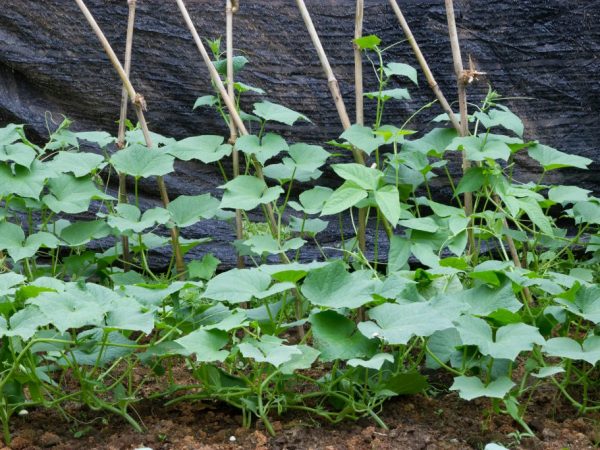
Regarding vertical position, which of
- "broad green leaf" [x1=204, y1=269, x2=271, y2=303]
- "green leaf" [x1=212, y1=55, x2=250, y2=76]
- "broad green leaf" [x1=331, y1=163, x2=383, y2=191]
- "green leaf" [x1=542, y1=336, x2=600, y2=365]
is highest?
"green leaf" [x1=212, y1=55, x2=250, y2=76]

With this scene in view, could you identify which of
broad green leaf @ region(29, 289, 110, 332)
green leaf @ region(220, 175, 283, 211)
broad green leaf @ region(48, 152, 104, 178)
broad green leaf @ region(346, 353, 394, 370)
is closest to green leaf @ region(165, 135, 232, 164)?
green leaf @ region(220, 175, 283, 211)

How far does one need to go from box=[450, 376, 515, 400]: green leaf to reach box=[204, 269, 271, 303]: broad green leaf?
0.51 meters

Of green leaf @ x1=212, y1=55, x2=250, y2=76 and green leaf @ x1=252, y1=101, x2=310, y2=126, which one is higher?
green leaf @ x1=212, y1=55, x2=250, y2=76

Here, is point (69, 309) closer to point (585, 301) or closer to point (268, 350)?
point (268, 350)

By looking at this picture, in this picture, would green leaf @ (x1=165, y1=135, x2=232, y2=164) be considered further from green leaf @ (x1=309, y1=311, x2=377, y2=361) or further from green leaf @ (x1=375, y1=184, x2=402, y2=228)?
green leaf @ (x1=309, y1=311, x2=377, y2=361)

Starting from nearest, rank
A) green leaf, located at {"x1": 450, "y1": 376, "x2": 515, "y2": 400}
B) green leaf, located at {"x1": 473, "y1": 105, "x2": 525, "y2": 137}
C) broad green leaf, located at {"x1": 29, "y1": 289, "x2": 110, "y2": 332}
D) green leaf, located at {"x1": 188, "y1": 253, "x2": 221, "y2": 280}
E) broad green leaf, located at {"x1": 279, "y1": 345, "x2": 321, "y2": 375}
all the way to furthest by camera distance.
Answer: broad green leaf, located at {"x1": 29, "y1": 289, "x2": 110, "y2": 332}
green leaf, located at {"x1": 450, "y1": 376, "x2": 515, "y2": 400}
broad green leaf, located at {"x1": 279, "y1": 345, "x2": 321, "y2": 375}
green leaf, located at {"x1": 473, "y1": 105, "x2": 525, "y2": 137}
green leaf, located at {"x1": 188, "y1": 253, "x2": 221, "y2": 280}

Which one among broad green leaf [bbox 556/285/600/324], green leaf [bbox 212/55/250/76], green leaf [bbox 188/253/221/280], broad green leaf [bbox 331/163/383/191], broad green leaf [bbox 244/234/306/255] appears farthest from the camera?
green leaf [bbox 212/55/250/76]

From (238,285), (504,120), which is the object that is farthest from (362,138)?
(238,285)

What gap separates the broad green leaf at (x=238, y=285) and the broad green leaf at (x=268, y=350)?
11cm

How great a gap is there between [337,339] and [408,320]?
181 mm

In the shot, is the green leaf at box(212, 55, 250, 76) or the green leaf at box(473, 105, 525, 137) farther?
the green leaf at box(212, 55, 250, 76)

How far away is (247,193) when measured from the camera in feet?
8.18

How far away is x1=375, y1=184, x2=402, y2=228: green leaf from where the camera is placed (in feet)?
7.22

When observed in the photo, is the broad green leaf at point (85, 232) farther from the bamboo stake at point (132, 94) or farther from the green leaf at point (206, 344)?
the green leaf at point (206, 344)
